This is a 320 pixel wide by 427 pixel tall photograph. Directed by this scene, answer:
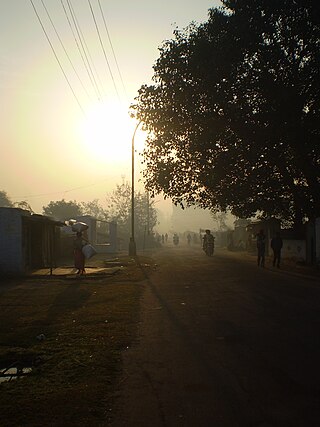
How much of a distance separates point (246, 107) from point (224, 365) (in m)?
18.2

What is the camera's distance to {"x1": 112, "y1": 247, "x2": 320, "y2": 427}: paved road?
4816 millimetres

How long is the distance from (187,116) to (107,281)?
998 cm

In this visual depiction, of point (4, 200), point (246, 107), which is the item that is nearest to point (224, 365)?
point (246, 107)

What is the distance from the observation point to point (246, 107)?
914 inches

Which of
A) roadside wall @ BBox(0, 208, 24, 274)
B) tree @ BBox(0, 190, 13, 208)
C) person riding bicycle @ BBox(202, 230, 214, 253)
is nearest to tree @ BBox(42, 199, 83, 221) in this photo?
tree @ BBox(0, 190, 13, 208)

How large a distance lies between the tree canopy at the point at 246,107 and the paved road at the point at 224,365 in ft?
38.0

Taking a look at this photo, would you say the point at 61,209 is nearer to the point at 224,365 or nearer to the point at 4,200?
the point at 4,200

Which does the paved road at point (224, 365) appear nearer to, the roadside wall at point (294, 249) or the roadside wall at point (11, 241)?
the roadside wall at point (11, 241)

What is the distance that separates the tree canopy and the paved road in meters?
11.6

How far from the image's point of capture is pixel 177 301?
42.8 feet

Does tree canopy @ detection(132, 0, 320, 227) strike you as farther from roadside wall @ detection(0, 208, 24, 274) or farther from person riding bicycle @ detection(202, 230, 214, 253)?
person riding bicycle @ detection(202, 230, 214, 253)

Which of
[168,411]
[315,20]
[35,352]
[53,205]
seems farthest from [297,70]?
[53,205]

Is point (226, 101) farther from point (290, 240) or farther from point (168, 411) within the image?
point (168, 411)

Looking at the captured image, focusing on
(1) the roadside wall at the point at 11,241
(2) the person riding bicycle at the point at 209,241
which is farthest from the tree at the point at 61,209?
(1) the roadside wall at the point at 11,241
